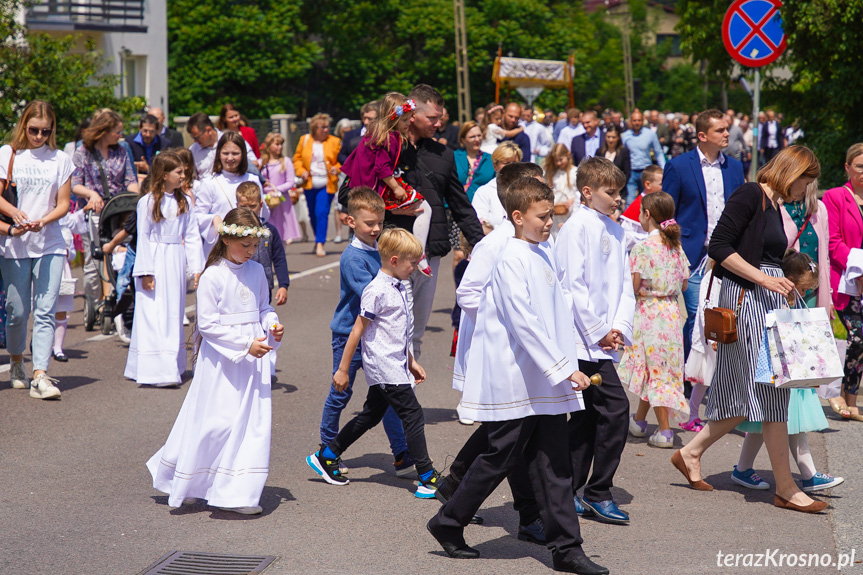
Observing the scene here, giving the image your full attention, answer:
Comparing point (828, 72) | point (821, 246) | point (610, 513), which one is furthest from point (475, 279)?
point (828, 72)

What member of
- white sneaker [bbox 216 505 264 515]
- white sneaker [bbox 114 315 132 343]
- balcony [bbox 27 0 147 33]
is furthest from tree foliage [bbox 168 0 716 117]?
white sneaker [bbox 216 505 264 515]

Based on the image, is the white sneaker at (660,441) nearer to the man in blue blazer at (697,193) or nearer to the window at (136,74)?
the man in blue blazer at (697,193)

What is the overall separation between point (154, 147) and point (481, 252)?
8.13 metres

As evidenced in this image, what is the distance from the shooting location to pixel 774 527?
5496 mm

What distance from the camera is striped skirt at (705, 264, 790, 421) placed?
577 centimetres

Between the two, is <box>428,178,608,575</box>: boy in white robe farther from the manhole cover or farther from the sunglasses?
the sunglasses

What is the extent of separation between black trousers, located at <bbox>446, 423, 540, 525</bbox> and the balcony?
89.6 ft

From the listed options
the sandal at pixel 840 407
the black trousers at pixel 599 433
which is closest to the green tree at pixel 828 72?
the sandal at pixel 840 407

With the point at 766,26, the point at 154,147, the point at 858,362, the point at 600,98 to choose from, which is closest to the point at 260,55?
the point at 600,98

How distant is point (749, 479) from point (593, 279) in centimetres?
164

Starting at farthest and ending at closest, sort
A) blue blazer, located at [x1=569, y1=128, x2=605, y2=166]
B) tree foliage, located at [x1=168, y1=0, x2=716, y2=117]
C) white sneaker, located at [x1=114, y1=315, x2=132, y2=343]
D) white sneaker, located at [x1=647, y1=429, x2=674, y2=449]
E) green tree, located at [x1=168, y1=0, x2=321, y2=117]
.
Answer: tree foliage, located at [x1=168, y1=0, x2=716, y2=117] < green tree, located at [x1=168, y1=0, x2=321, y2=117] < blue blazer, located at [x1=569, y1=128, x2=605, y2=166] < white sneaker, located at [x1=114, y1=315, x2=132, y2=343] < white sneaker, located at [x1=647, y1=429, x2=674, y2=449]

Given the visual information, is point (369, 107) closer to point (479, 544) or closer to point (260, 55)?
point (479, 544)

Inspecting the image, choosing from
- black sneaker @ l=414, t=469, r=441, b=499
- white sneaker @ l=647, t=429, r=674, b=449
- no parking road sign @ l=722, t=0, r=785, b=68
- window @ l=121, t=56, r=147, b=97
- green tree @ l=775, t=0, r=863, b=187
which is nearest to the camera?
black sneaker @ l=414, t=469, r=441, b=499

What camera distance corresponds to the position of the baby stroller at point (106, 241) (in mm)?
10117
